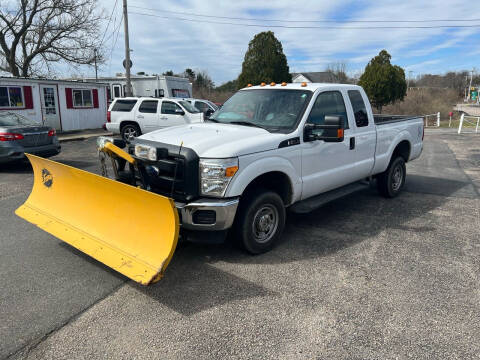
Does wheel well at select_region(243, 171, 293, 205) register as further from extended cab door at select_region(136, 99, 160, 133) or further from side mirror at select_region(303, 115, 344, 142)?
extended cab door at select_region(136, 99, 160, 133)

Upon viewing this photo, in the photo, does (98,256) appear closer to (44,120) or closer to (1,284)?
(1,284)

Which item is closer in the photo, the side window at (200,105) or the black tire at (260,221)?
the black tire at (260,221)

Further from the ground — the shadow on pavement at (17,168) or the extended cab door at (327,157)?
the extended cab door at (327,157)

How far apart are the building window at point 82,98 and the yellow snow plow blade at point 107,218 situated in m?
16.4

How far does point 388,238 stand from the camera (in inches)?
201

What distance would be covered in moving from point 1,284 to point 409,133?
6734 millimetres

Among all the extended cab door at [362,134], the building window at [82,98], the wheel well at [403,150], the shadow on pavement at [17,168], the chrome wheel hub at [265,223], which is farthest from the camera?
the building window at [82,98]

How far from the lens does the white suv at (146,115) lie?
14.7m

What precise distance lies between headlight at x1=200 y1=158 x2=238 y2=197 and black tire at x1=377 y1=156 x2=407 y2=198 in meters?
4.01

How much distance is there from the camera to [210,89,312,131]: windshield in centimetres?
486

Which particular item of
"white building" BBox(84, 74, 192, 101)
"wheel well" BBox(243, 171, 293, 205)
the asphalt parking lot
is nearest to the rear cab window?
"white building" BBox(84, 74, 192, 101)

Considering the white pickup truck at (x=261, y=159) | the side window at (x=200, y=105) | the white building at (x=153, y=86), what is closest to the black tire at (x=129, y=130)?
the side window at (x=200, y=105)

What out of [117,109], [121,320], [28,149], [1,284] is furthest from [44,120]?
[121,320]

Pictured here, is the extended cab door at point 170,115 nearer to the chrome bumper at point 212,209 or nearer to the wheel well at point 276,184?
the wheel well at point 276,184
